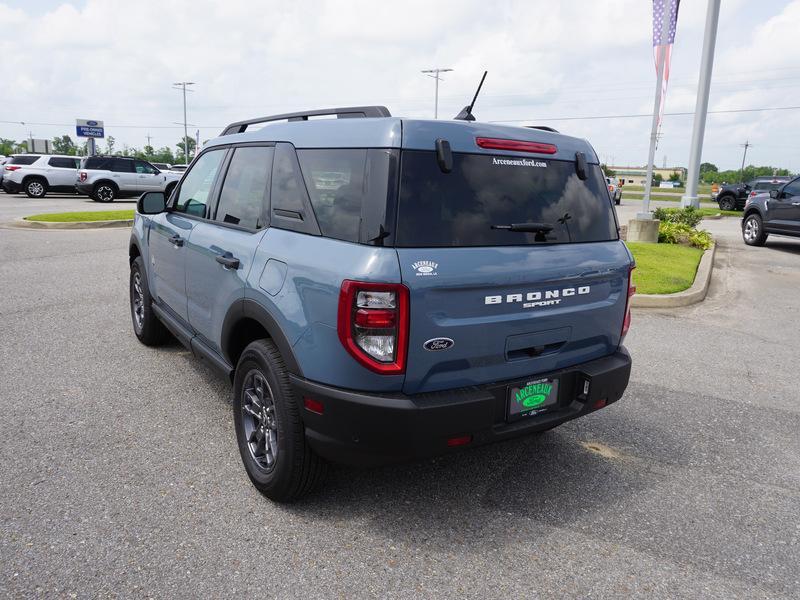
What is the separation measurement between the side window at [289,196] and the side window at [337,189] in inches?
1.9

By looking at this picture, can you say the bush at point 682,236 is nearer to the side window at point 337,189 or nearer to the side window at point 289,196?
the side window at point 289,196

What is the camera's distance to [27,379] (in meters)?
4.64

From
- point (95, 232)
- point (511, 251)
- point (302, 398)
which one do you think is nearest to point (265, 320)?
point (302, 398)

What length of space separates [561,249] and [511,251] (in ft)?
1.20

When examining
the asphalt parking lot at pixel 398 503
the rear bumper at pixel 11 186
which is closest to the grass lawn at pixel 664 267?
the asphalt parking lot at pixel 398 503

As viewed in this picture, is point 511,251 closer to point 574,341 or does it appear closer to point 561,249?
point 561,249

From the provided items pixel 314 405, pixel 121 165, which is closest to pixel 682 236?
pixel 314 405

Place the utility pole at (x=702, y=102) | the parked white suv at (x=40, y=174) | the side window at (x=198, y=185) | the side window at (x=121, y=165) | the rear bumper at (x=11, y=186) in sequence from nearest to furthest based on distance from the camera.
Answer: the side window at (x=198, y=185) → the utility pole at (x=702, y=102) → the side window at (x=121, y=165) → the parked white suv at (x=40, y=174) → the rear bumper at (x=11, y=186)

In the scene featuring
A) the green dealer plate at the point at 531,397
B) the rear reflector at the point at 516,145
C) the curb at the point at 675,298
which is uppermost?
the rear reflector at the point at 516,145

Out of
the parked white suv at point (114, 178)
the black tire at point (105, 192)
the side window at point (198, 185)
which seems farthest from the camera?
the black tire at point (105, 192)

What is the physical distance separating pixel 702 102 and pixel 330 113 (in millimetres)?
18041

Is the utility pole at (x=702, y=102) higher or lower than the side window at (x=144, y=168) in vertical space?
higher

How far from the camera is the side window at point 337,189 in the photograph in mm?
2676

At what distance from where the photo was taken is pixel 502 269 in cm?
274
